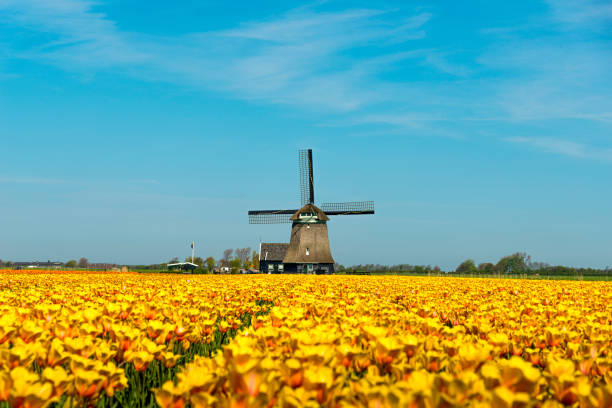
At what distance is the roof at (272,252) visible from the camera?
8525 cm

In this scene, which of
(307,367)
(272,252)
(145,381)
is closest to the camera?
(307,367)

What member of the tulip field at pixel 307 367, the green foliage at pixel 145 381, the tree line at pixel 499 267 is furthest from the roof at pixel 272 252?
the tulip field at pixel 307 367

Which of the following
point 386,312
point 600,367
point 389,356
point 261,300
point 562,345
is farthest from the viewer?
point 261,300

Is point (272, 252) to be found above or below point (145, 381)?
above

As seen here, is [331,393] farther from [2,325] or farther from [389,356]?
[2,325]

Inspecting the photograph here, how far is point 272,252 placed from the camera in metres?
86.0

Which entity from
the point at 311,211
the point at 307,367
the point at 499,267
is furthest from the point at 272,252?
the point at 307,367

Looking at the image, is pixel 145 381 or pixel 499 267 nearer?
pixel 145 381

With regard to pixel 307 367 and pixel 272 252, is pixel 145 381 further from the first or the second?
pixel 272 252

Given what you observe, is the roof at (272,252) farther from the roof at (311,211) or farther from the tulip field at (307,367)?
the tulip field at (307,367)

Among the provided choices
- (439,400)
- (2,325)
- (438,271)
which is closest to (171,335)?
(2,325)

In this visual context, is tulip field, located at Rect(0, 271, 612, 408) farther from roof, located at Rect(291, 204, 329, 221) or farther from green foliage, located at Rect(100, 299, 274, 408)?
roof, located at Rect(291, 204, 329, 221)

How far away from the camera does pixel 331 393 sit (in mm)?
2457

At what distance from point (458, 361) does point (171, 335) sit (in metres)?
3.00
